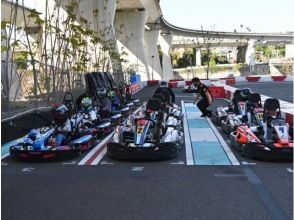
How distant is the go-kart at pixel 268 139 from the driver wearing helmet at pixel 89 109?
12.6 feet

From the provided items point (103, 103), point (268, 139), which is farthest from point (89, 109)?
point (268, 139)

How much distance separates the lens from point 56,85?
53.0 feet

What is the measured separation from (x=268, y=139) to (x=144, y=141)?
2208 mm

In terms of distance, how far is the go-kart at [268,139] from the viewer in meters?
8.29

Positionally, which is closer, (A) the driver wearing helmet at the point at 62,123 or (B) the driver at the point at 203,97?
(A) the driver wearing helmet at the point at 62,123

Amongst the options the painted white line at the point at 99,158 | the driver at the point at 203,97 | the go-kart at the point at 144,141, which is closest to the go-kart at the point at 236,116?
the go-kart at the point at 144,141

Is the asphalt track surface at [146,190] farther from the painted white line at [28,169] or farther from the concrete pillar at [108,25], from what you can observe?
the concrete pillar at [108,25]

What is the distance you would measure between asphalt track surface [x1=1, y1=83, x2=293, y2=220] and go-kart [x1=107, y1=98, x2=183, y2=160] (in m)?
0.16

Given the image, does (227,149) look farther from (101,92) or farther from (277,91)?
(277,91)

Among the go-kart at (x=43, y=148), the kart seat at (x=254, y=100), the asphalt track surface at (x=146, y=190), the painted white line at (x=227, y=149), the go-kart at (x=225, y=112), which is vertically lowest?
the asphalt track surface at (x=146, y=190)

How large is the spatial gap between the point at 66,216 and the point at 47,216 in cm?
21

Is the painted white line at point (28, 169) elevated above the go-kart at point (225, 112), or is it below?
below

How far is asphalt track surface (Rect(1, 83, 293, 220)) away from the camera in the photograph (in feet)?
17.9

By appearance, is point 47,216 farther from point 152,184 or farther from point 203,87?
point 203,87
